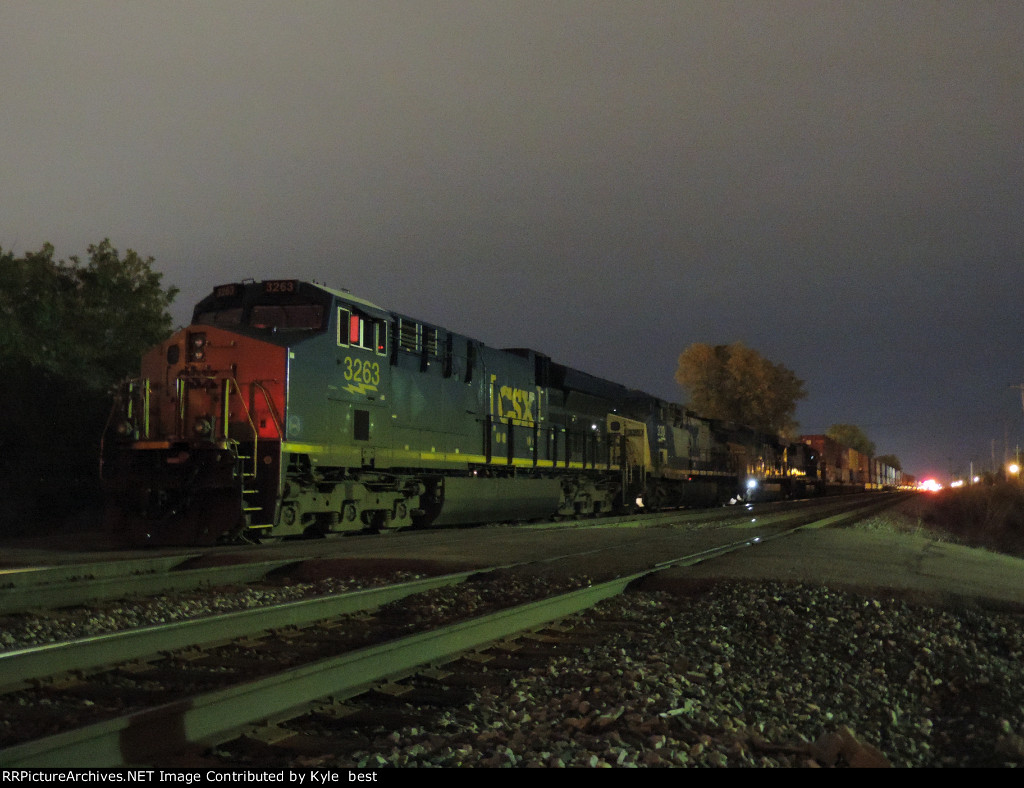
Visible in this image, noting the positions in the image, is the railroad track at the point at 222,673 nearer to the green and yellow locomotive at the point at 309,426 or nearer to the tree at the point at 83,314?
the green and yellow locomotive at the point at 309,426

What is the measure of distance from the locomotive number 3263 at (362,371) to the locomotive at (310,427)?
31mm

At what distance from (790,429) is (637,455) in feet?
165

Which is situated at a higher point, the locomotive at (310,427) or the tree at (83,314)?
the tree at (83,314)

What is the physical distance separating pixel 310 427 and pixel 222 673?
8014mm

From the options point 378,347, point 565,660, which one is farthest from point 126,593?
point 378,347

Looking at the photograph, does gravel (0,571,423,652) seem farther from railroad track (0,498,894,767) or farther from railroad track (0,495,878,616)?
railroad track (0,498,894,767)

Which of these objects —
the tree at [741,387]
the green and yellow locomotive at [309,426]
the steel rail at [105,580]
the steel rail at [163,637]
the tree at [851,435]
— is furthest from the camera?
the tree at [851,435]

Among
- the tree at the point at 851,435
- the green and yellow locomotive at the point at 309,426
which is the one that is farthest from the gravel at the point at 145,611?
the tree at the point at 851,435

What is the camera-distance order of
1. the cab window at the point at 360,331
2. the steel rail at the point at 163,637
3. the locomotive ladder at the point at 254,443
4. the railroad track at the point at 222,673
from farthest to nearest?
the cab window at the point at 360,331
the locomotive ladder at the point at 254,443
the steel rail at the point at 163,637
the railroad track at the point at 222,673

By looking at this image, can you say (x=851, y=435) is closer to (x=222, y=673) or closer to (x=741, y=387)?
(x=741, y=387)

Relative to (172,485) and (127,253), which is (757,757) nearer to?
(172,485)

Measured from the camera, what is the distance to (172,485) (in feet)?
40.0

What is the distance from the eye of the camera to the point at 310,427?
12688 millimetres

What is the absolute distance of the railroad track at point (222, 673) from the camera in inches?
130
